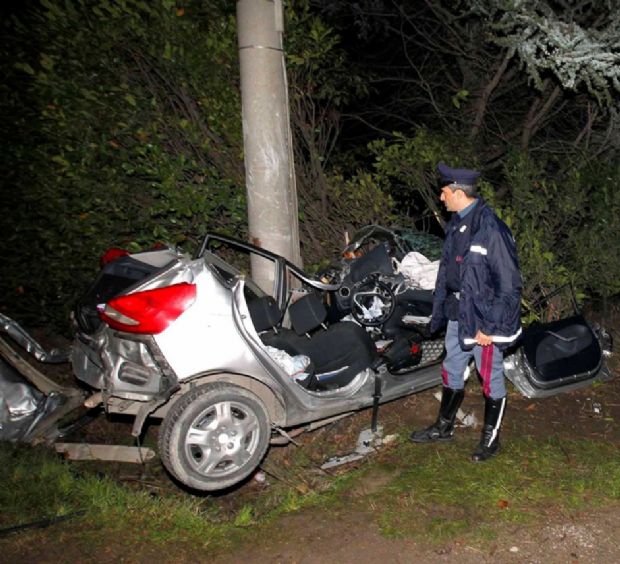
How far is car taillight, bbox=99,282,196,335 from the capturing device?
358cm

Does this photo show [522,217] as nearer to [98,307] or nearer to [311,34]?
[311,34]

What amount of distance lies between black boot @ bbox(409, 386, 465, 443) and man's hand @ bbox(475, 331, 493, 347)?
646 millimetres

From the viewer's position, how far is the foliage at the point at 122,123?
523 centimetres

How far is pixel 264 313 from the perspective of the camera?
4.35 m

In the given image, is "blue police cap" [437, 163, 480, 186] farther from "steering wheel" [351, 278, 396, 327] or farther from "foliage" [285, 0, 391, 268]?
"foliage" [285, 0, 391, 268]

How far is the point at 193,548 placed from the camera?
3328 mm

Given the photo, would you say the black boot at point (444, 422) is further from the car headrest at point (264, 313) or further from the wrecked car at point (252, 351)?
the car headrest at point (264, 313)

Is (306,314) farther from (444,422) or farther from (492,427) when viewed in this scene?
(492,427)

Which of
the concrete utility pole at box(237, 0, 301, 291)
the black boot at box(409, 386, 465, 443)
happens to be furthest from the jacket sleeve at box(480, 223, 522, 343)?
the concrete utility pole at box(237, 0, 301, 291)

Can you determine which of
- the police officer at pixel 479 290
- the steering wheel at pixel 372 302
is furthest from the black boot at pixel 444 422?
the steering wheel at pixel 372 302

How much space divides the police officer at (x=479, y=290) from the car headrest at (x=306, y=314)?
2.78ft

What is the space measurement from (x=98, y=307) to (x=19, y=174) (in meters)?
2.56

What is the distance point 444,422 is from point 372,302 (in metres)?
1.06

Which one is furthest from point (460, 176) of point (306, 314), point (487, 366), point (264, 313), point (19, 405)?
point (19, 405)
